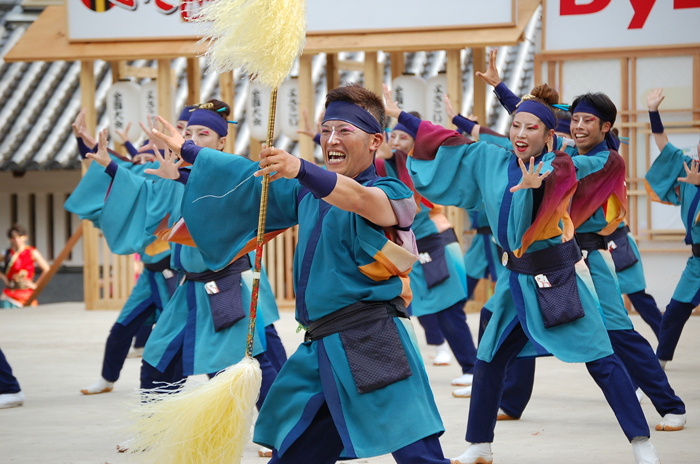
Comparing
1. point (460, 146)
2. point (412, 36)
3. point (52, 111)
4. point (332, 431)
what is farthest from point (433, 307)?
point (52, 111)

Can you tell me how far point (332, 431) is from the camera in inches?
92.2

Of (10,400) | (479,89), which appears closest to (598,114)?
(10,400)

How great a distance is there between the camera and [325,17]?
820 centimetres

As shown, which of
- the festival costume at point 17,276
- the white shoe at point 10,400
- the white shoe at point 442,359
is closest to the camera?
the white shoe at point 10,400

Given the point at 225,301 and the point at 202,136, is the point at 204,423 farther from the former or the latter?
the point at 202,136

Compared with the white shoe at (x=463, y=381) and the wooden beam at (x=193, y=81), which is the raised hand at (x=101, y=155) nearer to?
the white shoe at (x=463, y=381)

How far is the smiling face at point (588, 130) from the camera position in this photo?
12.8 ft

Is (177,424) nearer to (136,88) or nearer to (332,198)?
(332,198)

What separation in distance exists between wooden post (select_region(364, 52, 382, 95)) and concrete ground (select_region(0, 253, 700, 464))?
2877 mm

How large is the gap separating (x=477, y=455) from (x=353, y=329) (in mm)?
1265

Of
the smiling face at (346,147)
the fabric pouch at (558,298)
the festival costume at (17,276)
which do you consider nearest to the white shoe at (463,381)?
the fabric pouch at (558,298)

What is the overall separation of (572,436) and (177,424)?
7.09ft

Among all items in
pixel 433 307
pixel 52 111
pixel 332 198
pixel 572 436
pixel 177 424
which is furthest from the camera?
pixel 52 111

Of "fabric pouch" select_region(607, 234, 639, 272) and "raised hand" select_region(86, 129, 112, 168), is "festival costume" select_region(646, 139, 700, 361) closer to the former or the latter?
"fabric pouch" select_region(607, 234, 639, 272)
